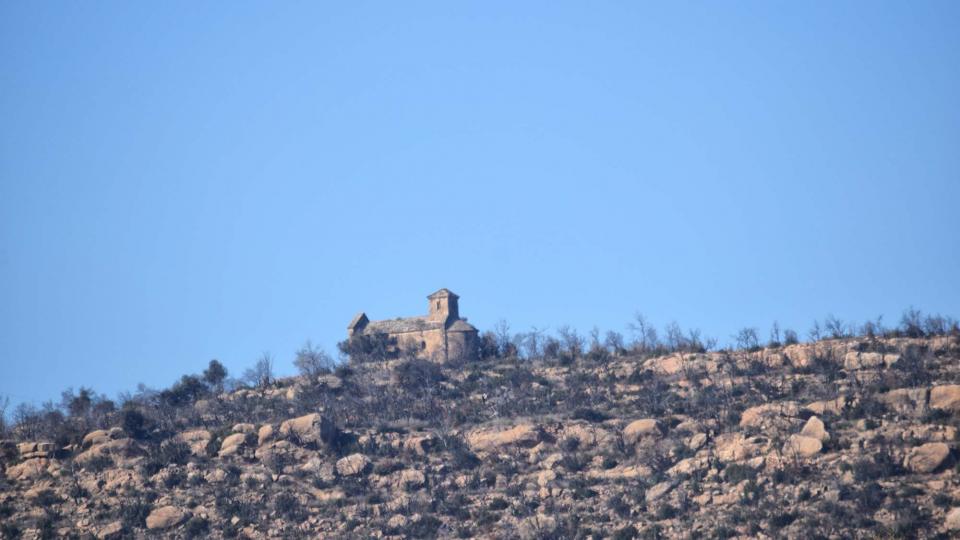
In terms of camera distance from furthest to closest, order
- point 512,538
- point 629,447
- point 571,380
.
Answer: point 571,380 → point 629,447 → point 512,538

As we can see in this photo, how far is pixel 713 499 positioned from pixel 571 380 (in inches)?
670

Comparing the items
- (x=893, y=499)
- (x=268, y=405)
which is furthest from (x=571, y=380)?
(x=893, y=499)

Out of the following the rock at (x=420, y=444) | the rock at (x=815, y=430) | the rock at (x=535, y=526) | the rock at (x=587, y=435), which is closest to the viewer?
the rock at (x=535, y=526)

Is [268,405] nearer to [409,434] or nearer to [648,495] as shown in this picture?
[409,434]

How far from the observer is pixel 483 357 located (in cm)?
8112

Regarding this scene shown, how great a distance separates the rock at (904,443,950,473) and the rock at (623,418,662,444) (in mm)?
10793

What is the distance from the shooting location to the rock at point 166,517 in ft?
174

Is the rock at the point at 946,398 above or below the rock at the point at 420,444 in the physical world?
below

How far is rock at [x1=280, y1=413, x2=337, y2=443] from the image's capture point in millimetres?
58281

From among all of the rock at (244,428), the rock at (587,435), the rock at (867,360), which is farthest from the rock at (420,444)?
the rock at (867,360)

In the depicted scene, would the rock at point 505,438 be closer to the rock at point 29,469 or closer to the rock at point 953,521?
the rock at point 953,521

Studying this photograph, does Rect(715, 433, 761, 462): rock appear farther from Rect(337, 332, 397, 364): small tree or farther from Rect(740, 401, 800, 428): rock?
Rect(337, 332, 397, 364): small tree

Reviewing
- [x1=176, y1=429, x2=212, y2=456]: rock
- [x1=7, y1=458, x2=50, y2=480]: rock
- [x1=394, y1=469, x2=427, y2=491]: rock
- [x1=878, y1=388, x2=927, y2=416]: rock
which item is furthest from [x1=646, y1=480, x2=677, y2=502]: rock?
[x1=7, y1=458, x2=50, y2=480]: rock

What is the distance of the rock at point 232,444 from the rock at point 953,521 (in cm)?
2975
